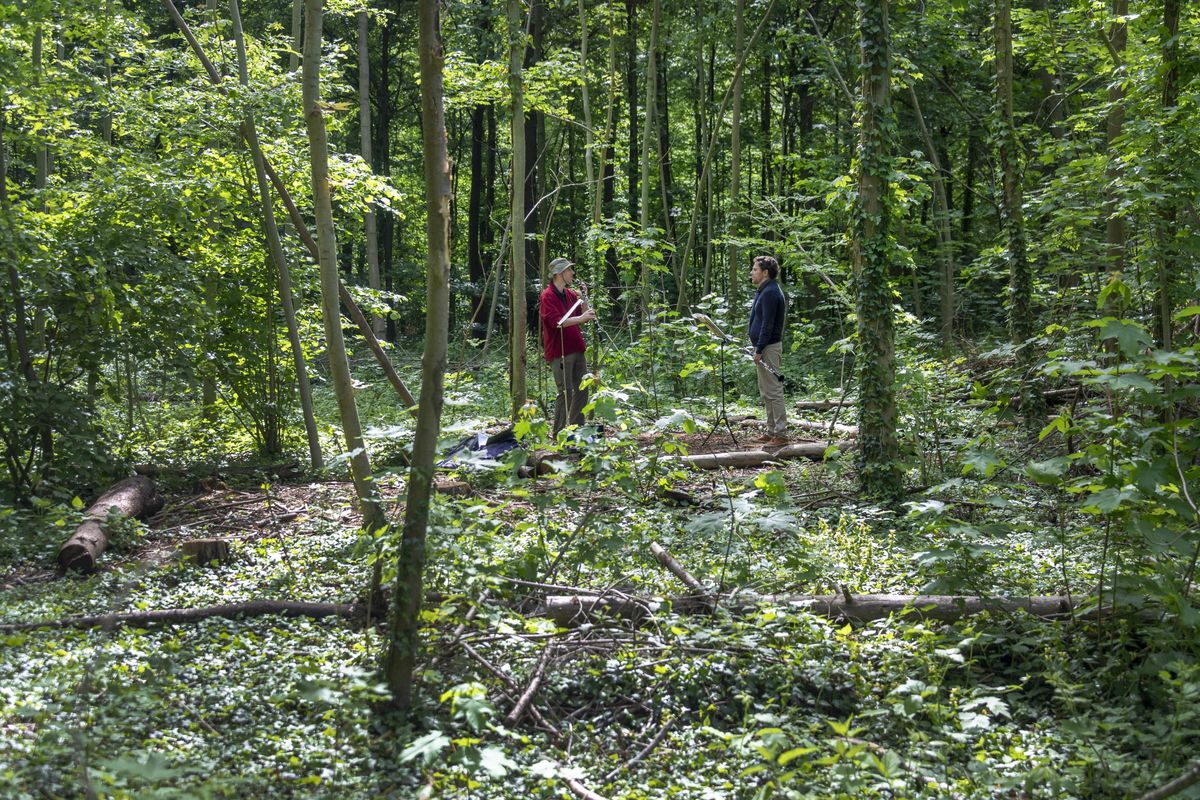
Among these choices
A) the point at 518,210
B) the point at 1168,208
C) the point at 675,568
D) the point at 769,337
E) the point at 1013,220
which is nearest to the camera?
the point at 675,568

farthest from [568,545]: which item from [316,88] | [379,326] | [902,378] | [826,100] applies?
[826,100]

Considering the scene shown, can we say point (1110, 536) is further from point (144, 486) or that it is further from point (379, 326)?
point (379, 326)

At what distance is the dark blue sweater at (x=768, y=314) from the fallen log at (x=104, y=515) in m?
6.55

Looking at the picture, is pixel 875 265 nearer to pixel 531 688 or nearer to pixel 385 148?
pixel 531 688

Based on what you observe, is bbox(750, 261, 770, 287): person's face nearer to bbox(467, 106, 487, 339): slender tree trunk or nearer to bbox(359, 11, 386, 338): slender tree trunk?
bbox(359, 11, 386, 338): slender tree trunk

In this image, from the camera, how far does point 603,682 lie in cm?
485

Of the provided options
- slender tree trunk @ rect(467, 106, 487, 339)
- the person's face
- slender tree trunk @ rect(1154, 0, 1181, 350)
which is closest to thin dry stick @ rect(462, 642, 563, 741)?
slender tree trunk @ rect(1154, 0, 1181, 350)

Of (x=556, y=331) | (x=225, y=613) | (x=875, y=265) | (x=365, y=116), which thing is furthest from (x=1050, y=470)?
(x=365, y=116)

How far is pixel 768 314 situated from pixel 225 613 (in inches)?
277

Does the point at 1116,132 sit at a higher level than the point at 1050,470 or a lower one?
higher

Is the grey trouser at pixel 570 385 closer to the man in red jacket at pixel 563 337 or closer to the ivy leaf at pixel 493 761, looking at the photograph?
the man in red jacket at pixel 563 337

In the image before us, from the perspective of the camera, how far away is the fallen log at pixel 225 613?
528 cm

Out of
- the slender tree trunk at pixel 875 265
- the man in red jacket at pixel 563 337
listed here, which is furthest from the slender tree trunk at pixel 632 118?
the slender tree trunk at pixel 875 265

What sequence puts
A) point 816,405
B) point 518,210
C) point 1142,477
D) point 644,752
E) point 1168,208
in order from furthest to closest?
1. point 816,405
2. point 518,210
3. point 1168,208
4. point 1142,477
5. point 644,752
